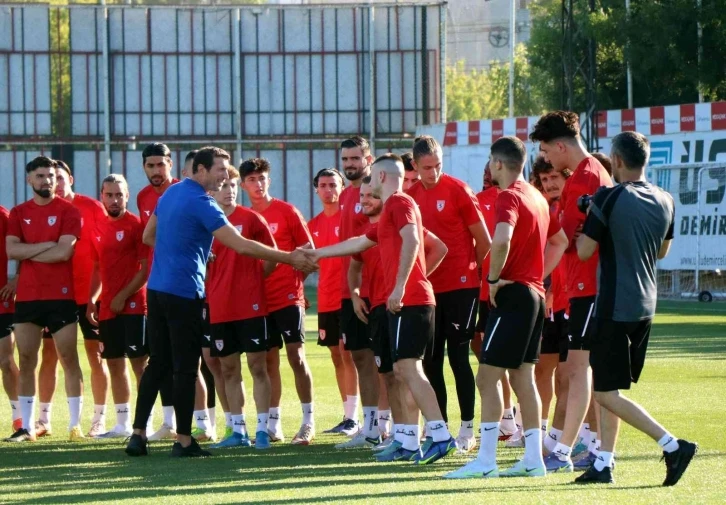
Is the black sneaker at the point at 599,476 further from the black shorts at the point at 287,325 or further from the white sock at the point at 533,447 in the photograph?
the black shorts at the point at 287,325

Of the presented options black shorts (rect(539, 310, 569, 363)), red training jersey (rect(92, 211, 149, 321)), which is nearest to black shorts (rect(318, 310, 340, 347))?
red training jersey (rect(92, 211, 149, 321))

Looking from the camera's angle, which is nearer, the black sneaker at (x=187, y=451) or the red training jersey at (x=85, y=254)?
the black sneaker at (x=187, y=451)

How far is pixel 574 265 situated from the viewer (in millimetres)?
9445

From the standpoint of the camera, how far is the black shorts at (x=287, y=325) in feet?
39.2

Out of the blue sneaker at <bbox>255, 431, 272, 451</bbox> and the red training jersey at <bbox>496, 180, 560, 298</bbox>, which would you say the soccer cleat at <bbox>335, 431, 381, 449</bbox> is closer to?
the blue sneaker at <bbox>255, 431, 272, 451</bbox>

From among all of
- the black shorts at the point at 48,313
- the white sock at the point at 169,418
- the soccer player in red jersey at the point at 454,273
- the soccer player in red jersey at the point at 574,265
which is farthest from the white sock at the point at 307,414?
the soccer player in red jersey at the point at 574,265

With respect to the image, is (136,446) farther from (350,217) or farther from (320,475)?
(350,217)

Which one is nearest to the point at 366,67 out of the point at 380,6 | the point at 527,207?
the point at 380,6

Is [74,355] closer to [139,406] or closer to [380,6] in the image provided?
[139,406]

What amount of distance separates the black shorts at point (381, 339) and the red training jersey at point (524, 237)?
1.67 m

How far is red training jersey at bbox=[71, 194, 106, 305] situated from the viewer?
1277 centimetres

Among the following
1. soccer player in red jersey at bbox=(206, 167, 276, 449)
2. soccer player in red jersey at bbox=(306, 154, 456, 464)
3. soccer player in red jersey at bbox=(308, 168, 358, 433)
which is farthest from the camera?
soccer player in red jersey at bbox=(308, 168, 358, 433)

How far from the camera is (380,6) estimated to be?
4244cm

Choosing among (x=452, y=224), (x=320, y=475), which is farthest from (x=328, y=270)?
(x=320, y=475)
